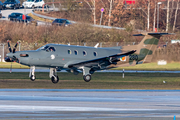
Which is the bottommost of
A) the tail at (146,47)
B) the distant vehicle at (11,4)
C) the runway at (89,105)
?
the runway at (89,105)

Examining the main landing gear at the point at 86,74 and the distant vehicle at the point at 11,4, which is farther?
the distant vehicle at the point at 11,4

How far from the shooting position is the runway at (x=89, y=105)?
12039 millimetres

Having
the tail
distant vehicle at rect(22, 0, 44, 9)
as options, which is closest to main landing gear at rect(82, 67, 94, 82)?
the tail

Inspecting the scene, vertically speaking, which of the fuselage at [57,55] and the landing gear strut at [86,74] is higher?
the fuselage at [57,55]

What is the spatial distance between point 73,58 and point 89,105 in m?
10.3

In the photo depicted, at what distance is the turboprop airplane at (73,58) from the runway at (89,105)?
189 inches

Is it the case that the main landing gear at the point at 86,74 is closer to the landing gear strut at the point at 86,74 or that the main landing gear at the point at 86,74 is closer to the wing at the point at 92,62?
the landing gear strut at the point at 86,74

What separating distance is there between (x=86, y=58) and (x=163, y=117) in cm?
1343

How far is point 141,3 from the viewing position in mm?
71750

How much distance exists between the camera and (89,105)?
14.1 m

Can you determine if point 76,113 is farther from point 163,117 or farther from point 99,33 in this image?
point 99,33

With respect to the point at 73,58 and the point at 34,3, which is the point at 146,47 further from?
the point at 34,3

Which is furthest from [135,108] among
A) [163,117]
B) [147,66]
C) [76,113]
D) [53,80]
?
[147,66]

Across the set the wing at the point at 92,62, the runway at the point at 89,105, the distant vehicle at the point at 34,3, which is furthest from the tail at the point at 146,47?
the distant vehicle at the point at 34,3
